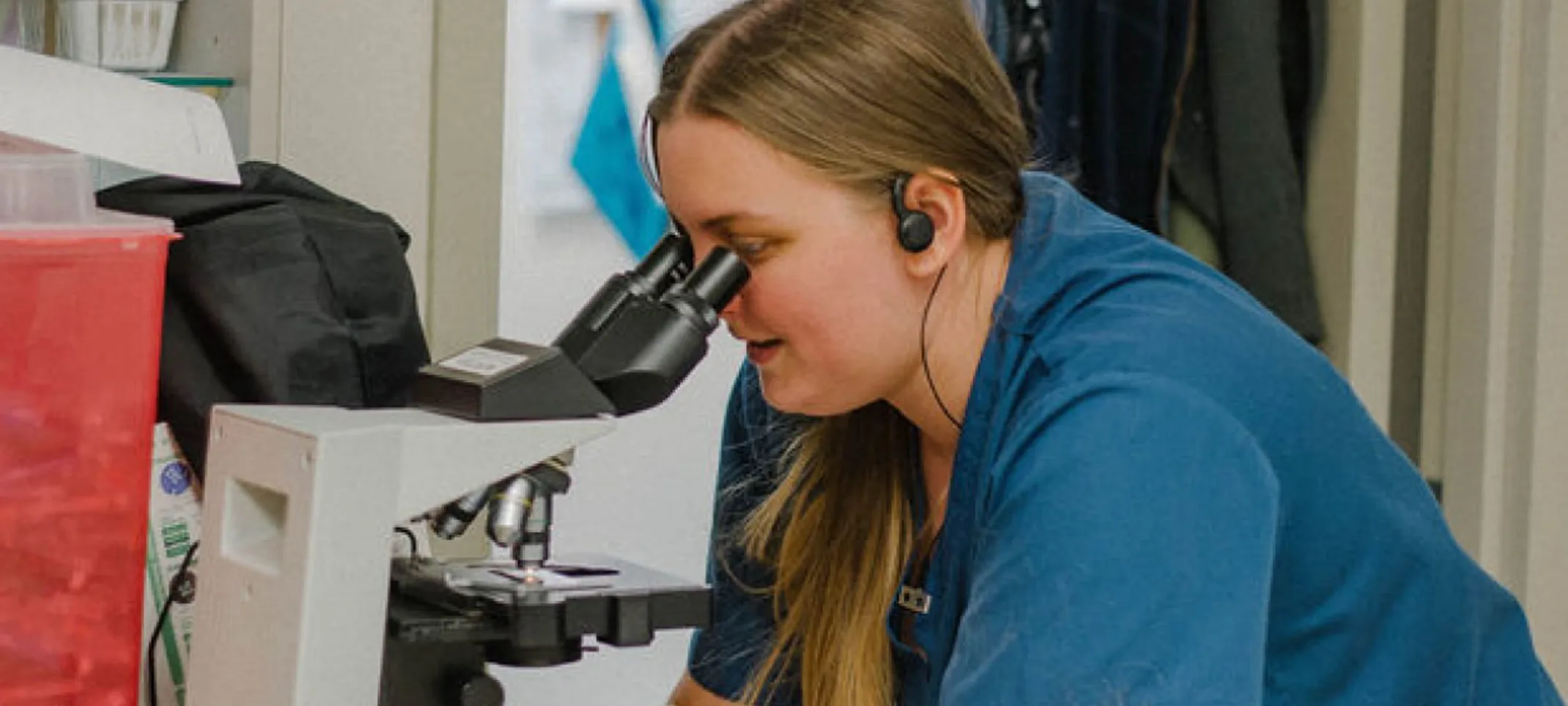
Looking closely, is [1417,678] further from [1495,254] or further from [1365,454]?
[1495,254]

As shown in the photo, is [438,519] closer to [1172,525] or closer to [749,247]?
[749,247]

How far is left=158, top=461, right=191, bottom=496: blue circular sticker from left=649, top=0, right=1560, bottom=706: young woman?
1.41 feet

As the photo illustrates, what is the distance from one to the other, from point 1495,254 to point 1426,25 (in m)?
0.33

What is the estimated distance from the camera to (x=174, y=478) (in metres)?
1.54

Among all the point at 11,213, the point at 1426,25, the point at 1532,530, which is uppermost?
the point at 1426,25

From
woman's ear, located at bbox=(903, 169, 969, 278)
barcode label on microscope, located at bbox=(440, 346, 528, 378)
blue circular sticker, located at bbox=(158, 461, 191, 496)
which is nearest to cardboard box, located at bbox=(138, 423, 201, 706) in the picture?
blue circular sticker, located at bbox=(158, 461, 191, 496)

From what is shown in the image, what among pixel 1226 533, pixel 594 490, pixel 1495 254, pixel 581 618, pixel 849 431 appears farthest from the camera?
pixel 1495 254

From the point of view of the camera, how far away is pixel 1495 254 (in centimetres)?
261

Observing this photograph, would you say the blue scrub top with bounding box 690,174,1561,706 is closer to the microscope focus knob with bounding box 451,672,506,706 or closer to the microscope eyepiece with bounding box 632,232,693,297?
the microscope eyepiece with bounding box 632,232,693,297

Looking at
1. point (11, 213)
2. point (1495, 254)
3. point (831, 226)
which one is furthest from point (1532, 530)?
point (11, 213)

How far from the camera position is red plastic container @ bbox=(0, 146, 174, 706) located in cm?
139

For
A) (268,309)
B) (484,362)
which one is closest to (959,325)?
(484,362)

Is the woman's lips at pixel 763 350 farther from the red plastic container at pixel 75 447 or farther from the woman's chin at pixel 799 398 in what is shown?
the red plastic container at pixel 75 447

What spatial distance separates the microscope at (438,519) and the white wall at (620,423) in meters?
0.92
